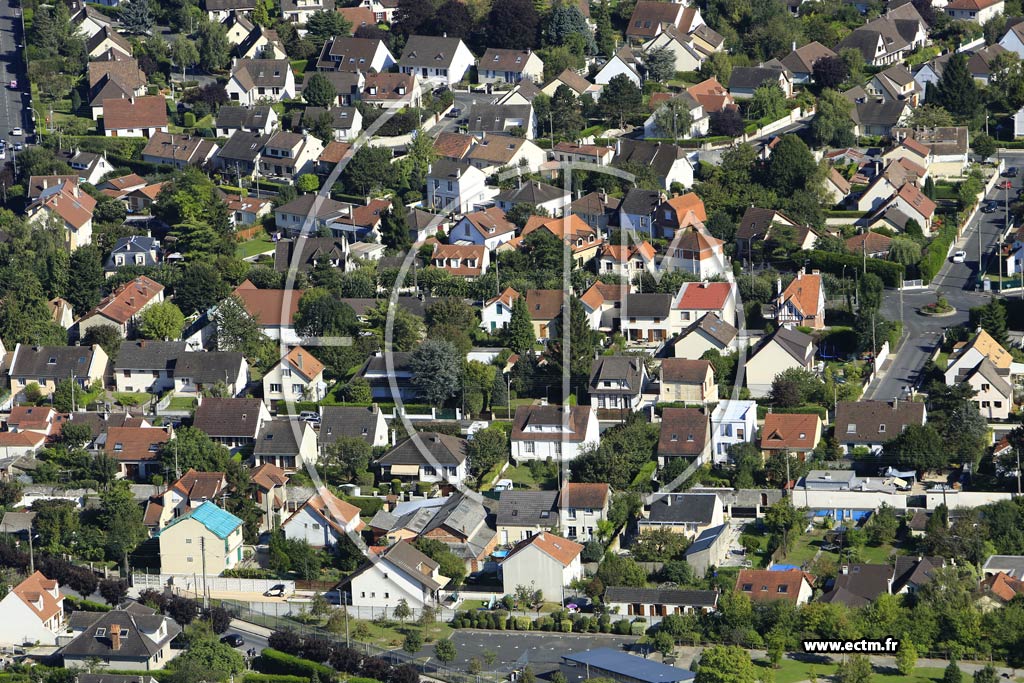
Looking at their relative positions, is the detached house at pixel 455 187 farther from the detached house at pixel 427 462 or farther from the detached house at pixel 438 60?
the detached house at pixel 427 462

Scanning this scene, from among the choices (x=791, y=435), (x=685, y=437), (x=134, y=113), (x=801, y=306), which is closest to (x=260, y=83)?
(x=134, y=113)

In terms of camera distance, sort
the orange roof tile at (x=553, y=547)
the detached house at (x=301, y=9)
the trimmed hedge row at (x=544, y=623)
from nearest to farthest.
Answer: the trimmed hedge row at (x=544, y=623)
the orange roof tile at (x=553, y=547)
the detached house at (x=301, y=9)

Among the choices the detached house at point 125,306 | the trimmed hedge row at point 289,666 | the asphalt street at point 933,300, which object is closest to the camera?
the trimmed hedge row at point 289,666

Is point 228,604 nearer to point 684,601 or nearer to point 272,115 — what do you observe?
point 684,601

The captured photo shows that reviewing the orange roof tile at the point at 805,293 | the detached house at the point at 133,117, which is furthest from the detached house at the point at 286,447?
the detached house at the point at 133,117

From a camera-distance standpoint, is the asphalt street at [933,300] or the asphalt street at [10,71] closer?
the asphalt street at [933,300]

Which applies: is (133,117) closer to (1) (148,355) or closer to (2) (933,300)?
(1) (148,355)

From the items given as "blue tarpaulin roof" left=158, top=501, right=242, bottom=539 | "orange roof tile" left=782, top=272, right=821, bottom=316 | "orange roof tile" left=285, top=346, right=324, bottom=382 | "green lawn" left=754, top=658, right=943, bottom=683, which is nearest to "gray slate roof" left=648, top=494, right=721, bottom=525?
"green lawn" left=754, top=658, right=943, bottom=683
